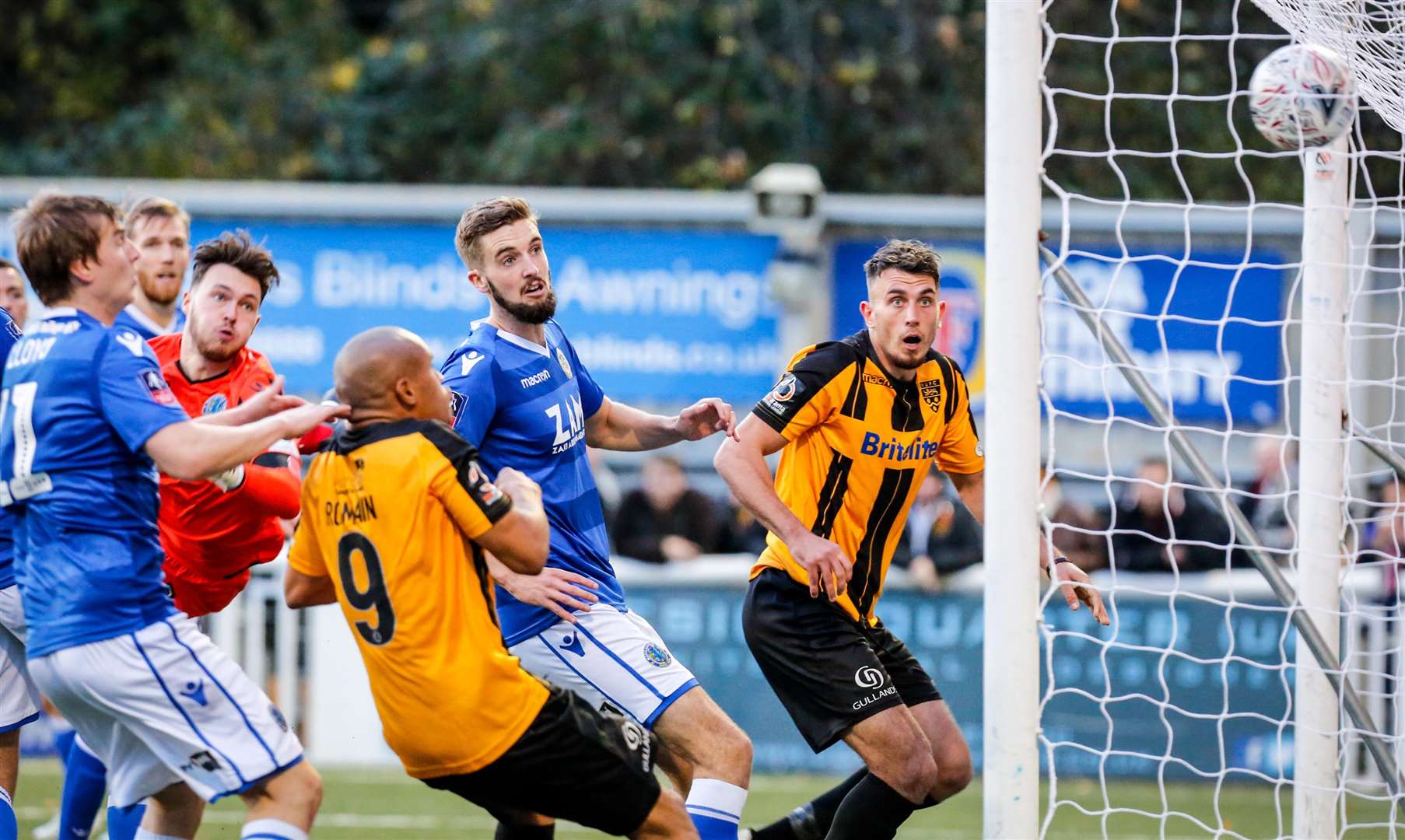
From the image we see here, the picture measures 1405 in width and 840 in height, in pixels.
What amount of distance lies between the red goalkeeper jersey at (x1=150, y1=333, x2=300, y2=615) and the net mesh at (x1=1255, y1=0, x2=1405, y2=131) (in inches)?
144

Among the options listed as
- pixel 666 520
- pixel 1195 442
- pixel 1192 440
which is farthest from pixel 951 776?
pixel 1195 442

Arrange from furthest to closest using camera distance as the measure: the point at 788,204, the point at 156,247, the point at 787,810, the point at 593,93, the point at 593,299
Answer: the point at 593,93 → the point at 593,299 → the point at 788,204 → the point at 787,810 → the point at 156,247

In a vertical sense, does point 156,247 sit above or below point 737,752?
above

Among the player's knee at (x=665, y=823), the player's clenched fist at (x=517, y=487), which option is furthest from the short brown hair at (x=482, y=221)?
the player's knee at (x=665, y=823)

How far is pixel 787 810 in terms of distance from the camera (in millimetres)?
8148

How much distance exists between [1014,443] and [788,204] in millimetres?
7990

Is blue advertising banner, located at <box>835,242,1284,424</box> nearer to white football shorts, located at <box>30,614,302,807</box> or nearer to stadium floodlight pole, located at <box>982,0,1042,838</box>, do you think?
stadium floodlight pole, located at <box>982,0,1042,838</box>

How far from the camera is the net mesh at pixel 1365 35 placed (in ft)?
17.2

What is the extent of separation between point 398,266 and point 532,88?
5.28 m

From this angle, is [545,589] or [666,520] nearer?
[545,589]

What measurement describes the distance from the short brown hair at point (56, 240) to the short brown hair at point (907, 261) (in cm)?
248

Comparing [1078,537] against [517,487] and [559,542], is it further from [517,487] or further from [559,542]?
[517,487]

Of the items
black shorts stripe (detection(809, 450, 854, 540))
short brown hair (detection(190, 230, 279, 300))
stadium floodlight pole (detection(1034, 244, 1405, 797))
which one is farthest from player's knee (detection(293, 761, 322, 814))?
stadium floodlight pole (detection(1034, 244, 1405, 797))

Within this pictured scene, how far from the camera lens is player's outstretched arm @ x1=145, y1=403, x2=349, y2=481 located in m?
3.77
